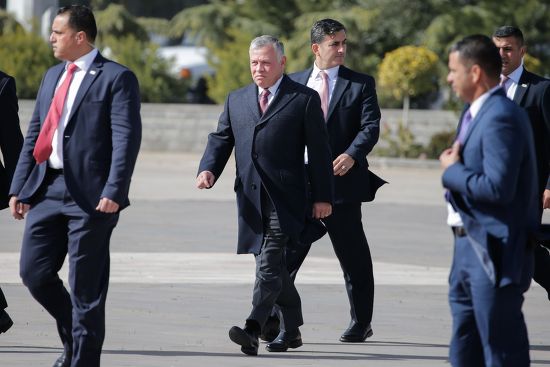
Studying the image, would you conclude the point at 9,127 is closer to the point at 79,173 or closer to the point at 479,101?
the point at 79,173

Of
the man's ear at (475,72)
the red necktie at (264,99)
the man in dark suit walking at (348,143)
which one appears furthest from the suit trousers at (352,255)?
the man's ear at (475,72)

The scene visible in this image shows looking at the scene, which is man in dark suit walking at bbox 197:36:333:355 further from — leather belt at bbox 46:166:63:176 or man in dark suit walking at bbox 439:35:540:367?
man in dark suit walking at bbox 439:35:540:367

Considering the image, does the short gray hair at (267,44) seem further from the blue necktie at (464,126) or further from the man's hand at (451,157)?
the man's hand at (451,157)

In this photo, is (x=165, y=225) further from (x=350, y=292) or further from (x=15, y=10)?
(x=15, y=10)

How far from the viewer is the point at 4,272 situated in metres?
10.1

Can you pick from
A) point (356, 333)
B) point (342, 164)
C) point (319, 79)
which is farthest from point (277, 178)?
point (356, 333)

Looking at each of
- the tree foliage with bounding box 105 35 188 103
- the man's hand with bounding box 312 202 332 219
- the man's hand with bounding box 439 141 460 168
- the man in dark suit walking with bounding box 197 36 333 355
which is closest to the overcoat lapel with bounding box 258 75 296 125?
the man in dark suit walking with bounding box 197 36 333 355

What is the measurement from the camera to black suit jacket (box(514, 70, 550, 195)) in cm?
726

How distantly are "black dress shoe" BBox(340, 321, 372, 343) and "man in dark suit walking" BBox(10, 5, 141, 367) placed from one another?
195cm

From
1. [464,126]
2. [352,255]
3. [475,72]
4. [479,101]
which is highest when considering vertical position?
[475,72]

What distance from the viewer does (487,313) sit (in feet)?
16.1

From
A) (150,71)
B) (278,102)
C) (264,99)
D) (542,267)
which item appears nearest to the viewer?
(278,102)

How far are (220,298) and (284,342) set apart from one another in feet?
5.94

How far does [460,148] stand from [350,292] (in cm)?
302
